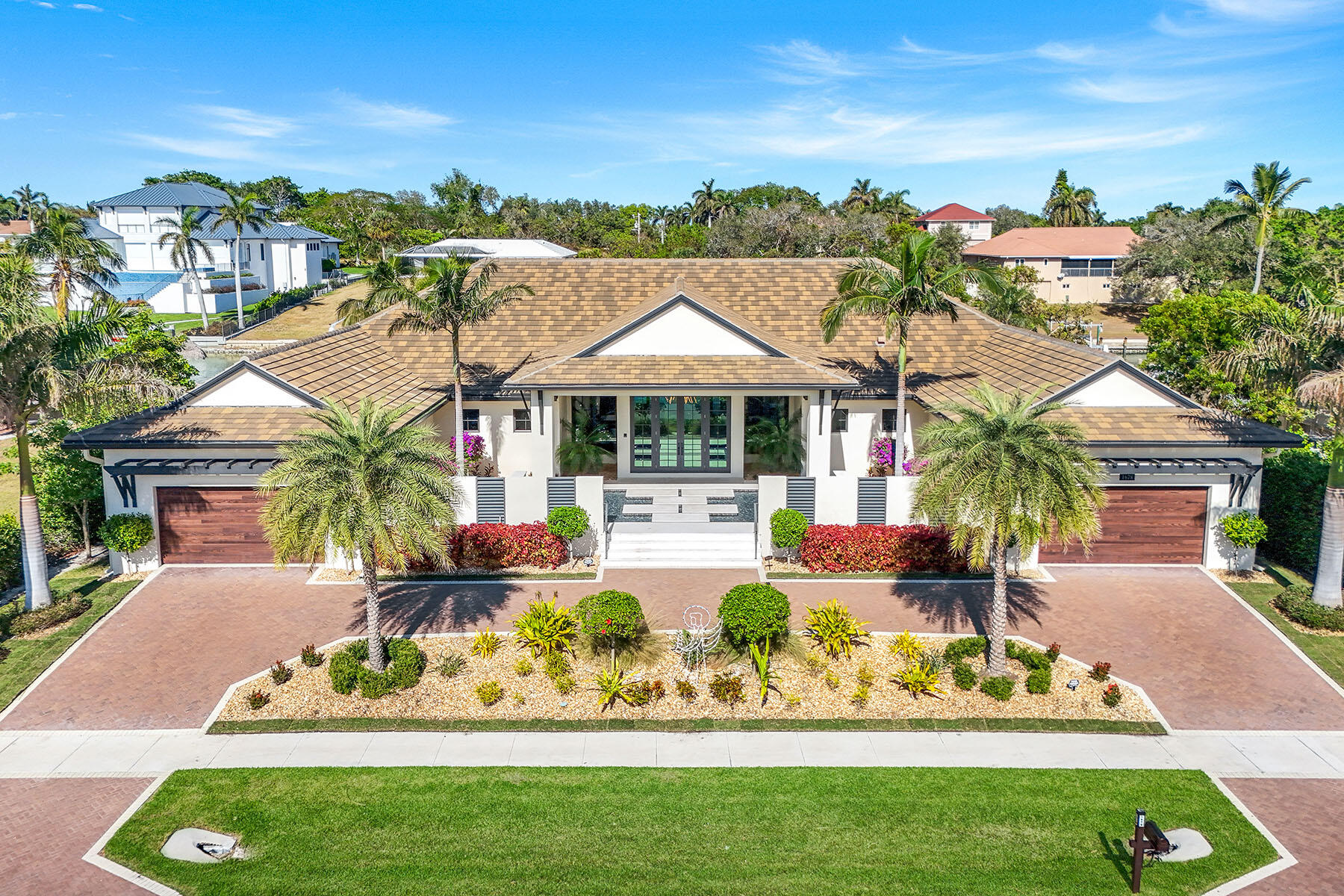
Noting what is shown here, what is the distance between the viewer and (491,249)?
7369 centimetres

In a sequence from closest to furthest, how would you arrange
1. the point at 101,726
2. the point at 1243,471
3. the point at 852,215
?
the point at 101,726 < the point at 1243,471 < the point at 852,215

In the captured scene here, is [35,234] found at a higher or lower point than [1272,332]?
higher

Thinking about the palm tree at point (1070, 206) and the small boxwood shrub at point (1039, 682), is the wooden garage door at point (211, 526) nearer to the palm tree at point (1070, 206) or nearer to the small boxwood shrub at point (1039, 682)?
the small boxwood shrub at point (1039, 682)

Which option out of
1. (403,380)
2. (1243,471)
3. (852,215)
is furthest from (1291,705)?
(852,215)

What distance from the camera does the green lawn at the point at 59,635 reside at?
15703 mm

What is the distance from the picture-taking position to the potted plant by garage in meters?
19.8

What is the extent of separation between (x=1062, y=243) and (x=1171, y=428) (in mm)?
66094

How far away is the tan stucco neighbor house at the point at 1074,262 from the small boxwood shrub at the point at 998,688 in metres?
69.1

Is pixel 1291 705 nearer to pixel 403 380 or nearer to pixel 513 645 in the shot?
pixel 513 645

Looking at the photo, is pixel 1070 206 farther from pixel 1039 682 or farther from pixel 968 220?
pixel 1039 682

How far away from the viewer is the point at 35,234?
138ft

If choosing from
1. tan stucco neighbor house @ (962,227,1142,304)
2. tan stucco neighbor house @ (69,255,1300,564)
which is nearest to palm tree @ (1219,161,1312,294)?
tan stucco neighbor house @ (962,227,1142,304)

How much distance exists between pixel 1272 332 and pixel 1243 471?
3.95m

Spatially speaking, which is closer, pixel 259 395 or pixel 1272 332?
pixel 1272 332
